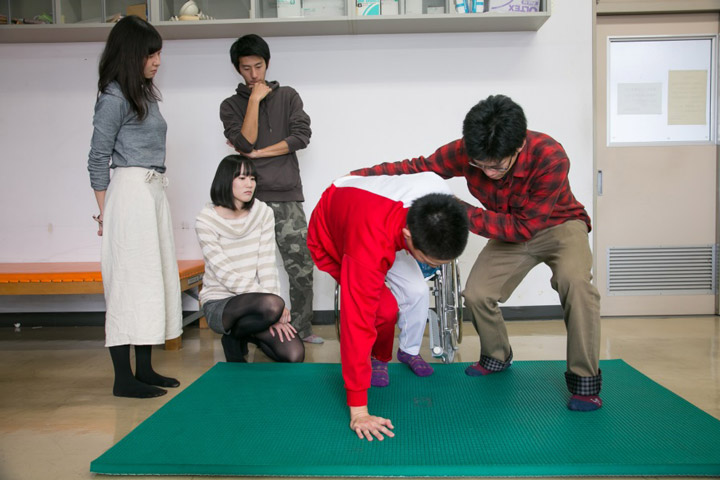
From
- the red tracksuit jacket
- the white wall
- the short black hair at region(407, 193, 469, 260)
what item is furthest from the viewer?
the white wall

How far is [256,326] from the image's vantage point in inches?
94.0

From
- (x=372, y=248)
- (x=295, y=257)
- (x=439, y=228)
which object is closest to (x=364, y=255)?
(x=372, y=248)

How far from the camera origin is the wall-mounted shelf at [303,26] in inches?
127

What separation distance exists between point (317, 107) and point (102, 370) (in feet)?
6.38

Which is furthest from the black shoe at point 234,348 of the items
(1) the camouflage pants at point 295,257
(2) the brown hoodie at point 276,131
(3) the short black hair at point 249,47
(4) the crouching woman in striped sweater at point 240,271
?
(3) the short black hair at point 249,47

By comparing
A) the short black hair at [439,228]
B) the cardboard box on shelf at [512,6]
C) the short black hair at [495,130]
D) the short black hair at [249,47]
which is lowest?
the short black hair at [439,228]

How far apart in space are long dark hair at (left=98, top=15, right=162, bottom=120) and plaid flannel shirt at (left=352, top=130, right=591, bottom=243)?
1.20 meters

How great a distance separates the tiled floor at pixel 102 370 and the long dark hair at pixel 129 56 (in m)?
1.16

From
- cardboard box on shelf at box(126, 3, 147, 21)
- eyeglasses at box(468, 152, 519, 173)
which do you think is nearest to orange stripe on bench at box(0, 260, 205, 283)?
cardboard box on shelf at box(126, 3, 147, 21)

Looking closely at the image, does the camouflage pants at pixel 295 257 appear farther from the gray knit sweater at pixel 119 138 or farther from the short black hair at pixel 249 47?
the gray knit sweater at pixel 119 138

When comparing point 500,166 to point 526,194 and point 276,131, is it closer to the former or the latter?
point 526,194

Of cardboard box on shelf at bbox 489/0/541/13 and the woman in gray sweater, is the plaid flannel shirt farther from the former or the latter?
cardboard box on shelf at bbox 489/0/541/13

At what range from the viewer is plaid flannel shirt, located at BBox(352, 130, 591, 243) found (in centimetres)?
194

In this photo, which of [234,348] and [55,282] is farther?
[55,282]
